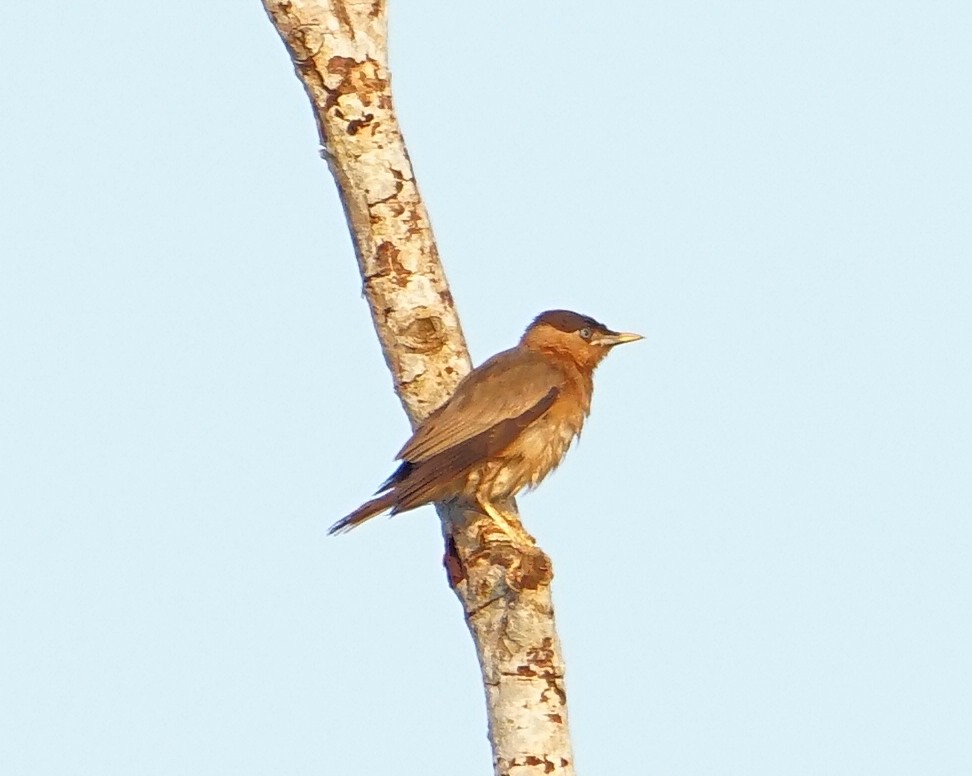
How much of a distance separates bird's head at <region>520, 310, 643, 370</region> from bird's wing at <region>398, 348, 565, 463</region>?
1.83ft

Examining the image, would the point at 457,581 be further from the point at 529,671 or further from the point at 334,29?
the point at 334,29

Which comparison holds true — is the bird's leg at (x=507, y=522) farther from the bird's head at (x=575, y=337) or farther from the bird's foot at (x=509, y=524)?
the bird's head at (x=575, y=337)

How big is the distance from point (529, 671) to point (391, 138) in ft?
8.84

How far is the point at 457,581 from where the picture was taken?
25.5ft

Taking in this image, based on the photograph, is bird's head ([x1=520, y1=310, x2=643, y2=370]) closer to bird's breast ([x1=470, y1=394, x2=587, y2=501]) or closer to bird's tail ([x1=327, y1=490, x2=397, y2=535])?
bird's breast ([x1=470, y1=394, x2=587, y2=501])

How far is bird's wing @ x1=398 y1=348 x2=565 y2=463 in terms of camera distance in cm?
A: 832

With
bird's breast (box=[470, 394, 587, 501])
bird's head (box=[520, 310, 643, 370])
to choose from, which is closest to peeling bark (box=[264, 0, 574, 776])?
bird's breast (box=[470, 394, 587, 501])

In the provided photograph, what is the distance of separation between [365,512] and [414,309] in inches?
43.6

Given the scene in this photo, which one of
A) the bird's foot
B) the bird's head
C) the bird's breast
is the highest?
the bird's head

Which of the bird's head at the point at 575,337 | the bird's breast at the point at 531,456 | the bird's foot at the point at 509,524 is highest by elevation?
the bird's head at the point at 575,337

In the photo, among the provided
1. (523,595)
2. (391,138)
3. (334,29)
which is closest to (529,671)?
(523,595)

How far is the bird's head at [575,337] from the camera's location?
10.1m

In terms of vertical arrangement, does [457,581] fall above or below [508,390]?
below

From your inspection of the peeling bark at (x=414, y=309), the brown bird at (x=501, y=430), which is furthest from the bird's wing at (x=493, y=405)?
the peeling bark at (x=414, y=309)
